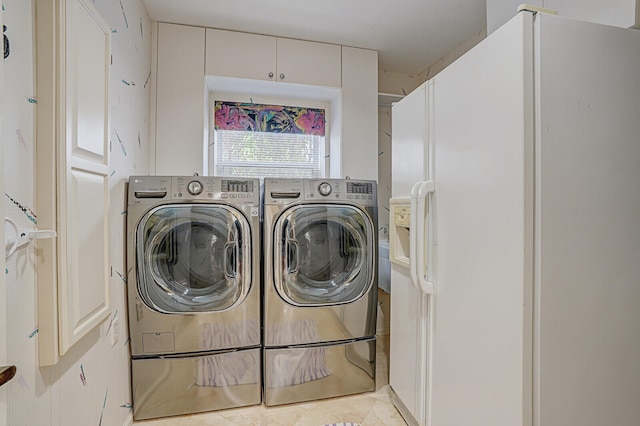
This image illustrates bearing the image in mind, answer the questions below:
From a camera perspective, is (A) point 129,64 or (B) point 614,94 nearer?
(B) point 614,94

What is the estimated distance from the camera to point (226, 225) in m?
1.78

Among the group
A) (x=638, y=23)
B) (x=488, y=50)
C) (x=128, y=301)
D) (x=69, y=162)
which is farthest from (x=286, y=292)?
(x=638, y=23)

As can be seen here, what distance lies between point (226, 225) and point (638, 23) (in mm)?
1920

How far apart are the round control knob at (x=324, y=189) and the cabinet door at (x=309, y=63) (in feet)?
3.35

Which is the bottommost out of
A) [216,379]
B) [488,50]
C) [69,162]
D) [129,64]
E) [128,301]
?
[216,379]

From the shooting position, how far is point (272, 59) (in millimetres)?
2338

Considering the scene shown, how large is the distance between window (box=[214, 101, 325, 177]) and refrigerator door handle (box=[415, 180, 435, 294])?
1531mm

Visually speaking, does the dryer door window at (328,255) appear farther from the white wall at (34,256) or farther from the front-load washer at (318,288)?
the white wall at (34,256)

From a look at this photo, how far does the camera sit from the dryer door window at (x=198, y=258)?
1.70m

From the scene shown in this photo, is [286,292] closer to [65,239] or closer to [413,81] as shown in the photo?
[65,239]

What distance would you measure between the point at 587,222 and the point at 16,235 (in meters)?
1.61

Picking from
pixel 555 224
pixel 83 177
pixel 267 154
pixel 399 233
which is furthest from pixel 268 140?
pixel 555 224

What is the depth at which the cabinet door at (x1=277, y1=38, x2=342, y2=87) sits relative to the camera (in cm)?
236

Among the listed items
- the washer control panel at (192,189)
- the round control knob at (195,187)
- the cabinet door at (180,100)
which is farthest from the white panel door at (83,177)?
the cabinet door at (180,100)
